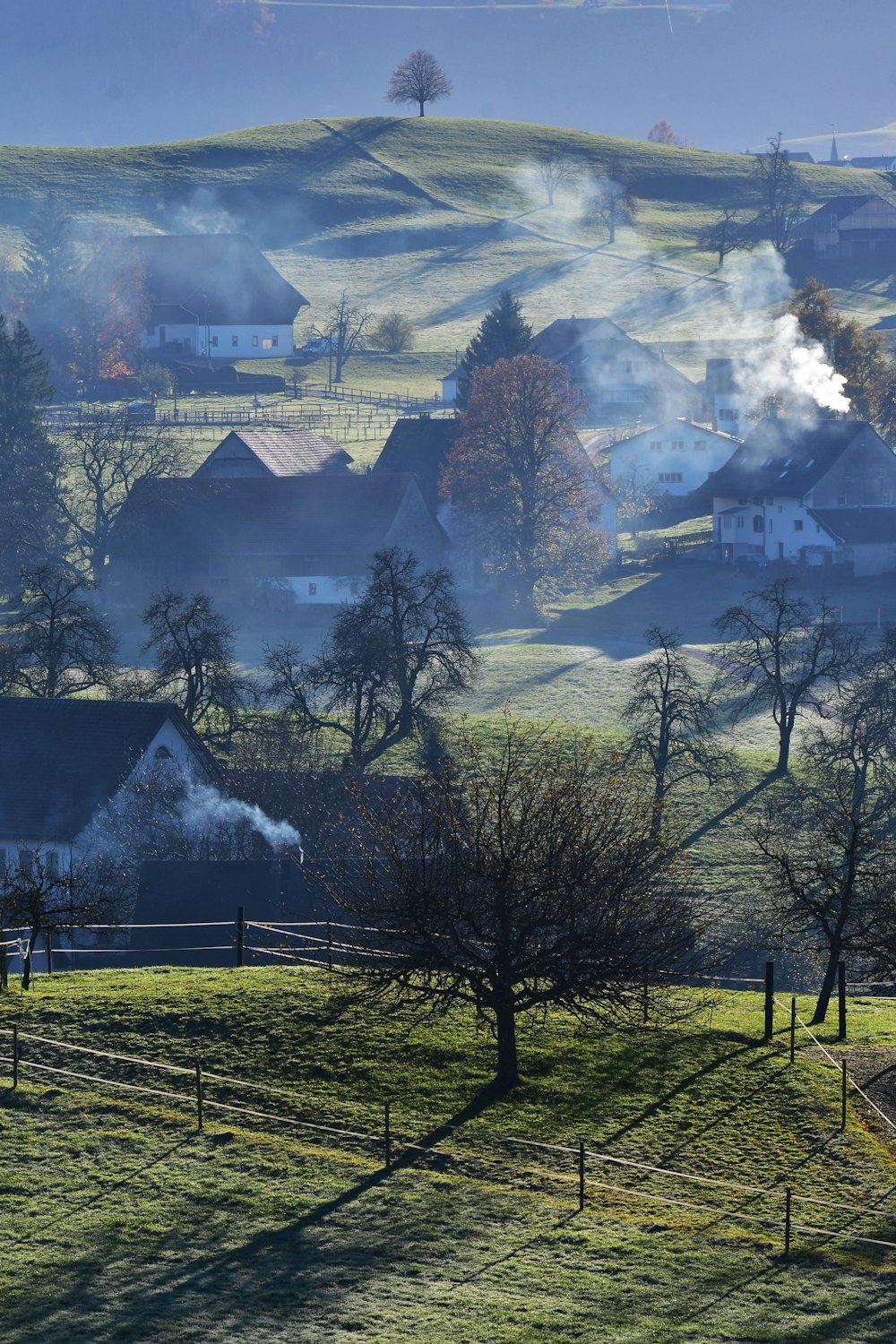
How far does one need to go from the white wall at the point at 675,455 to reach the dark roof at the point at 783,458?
615cm

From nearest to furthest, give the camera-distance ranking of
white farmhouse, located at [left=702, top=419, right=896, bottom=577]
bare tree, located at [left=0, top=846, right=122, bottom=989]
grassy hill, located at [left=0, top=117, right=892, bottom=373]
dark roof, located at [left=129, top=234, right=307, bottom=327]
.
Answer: bare tree, located at [left=0, top=846, right=122, bottom=989], white farmhouse, located at [left=702, top=419, right=896, bottom=577], dark roof, located at [left=129, top=234, right=307, bottom=327], grassy hill, located at [left=0, top=117, right=892, bottom=373]

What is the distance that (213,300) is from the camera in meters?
147

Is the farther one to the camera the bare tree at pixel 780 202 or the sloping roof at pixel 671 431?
the bare tree at pixel 780 202

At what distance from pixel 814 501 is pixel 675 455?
17.7 m

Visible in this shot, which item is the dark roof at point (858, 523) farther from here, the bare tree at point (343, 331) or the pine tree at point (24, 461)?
the bare tree at point (343, 331)

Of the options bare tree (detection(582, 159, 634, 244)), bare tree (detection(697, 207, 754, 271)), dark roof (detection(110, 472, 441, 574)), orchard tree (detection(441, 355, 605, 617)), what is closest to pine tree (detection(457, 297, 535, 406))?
orchard tree (detection(441, 355, 605, 617))

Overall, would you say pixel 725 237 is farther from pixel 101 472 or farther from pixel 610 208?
pixel 101 472

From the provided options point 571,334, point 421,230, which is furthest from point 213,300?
point 421,230

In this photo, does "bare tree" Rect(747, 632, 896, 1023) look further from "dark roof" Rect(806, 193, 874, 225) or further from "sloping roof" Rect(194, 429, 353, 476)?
"dark roof" Rect(806, 193, 874, 225)

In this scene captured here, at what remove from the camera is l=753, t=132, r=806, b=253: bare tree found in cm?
18438

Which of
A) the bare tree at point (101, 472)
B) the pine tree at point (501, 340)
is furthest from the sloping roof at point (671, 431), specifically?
the bare tree at point (101, 472)

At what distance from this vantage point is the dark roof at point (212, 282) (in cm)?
14575

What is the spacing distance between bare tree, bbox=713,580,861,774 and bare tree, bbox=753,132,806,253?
10640cm

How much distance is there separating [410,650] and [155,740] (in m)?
15.8
